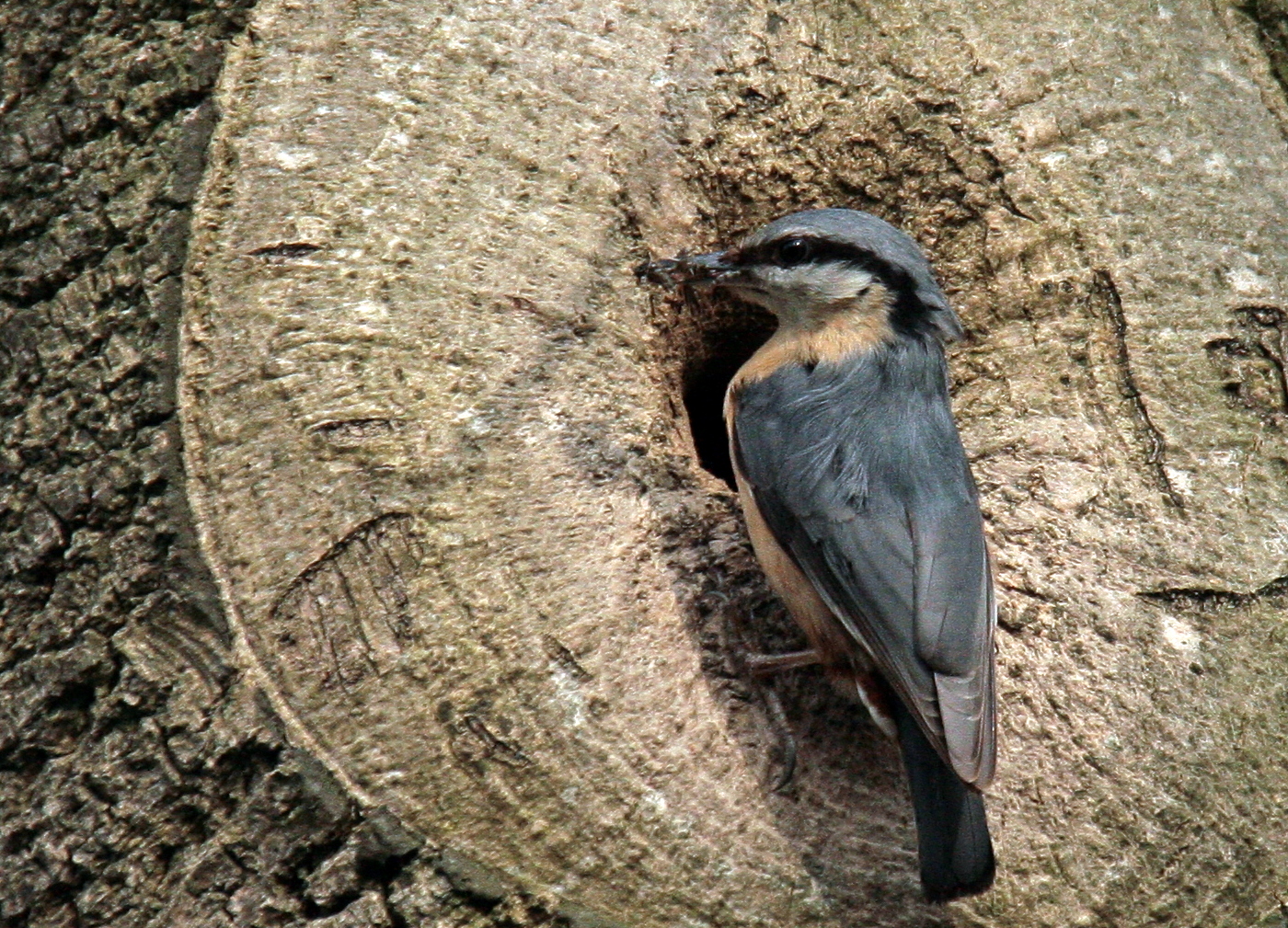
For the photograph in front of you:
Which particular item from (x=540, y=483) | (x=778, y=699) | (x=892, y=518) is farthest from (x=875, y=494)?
(x=540, y=483)

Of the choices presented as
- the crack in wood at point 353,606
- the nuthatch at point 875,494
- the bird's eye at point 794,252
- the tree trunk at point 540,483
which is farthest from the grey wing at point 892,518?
the crack in wood at point 353,606

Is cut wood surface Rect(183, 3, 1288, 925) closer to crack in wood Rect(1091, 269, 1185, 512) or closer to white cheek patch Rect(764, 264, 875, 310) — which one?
crack in wood Rect(1091, 269, 1185, 512)

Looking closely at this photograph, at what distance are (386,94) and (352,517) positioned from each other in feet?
2.61

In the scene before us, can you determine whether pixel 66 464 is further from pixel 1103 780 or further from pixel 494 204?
pixel 1103 780

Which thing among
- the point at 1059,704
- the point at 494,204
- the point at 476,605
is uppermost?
the point at 494,204

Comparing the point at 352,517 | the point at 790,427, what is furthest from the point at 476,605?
the point at 790,427

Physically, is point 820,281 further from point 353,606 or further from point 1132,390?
point 353,606

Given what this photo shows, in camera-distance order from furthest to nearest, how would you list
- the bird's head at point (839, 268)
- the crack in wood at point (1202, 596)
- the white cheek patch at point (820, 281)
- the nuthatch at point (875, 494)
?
the white cheek patch at point (820, 281) < the bird's head at point (839, 268) < the crack in wood at point (1202, 596) < the nuthatch at point (875, 494)

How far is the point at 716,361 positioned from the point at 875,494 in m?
1.00

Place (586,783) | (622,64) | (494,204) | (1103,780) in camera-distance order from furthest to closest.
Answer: (622,64)
(494,204)
(1103,780)
(586,783)

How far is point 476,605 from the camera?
1923mm

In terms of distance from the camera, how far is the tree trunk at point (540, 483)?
1836 millimetres

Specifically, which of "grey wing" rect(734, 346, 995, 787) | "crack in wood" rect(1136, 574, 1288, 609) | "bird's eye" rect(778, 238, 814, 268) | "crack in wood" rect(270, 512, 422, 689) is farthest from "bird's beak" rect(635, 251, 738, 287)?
"crack in wood" rect(1136, 574, 1288, 609)

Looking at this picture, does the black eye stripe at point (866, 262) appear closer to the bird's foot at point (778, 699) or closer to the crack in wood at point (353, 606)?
the bird's foot at point (778, 699)
